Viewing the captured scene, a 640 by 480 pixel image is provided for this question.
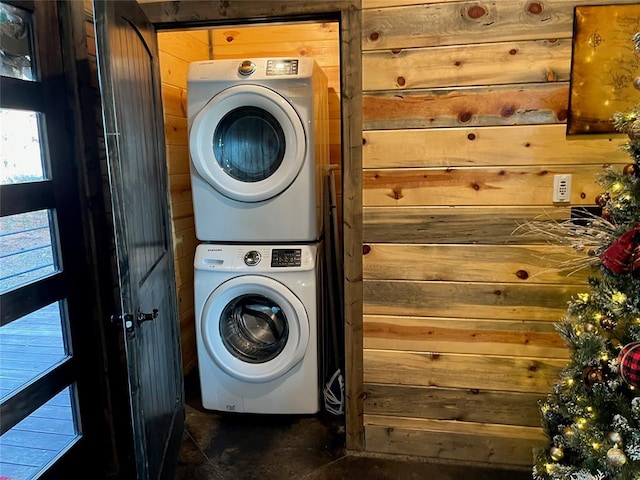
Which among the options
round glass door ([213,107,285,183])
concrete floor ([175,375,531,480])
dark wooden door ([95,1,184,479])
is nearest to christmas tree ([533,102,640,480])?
concrete floor ([175,375,531,480])

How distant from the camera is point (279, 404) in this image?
2.44 metres

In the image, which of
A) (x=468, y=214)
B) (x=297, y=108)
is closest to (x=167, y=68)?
(x=297, y=108)

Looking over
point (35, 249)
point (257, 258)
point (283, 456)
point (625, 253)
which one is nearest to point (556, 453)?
point (625, 253)

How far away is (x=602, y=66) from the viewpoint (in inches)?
66.9

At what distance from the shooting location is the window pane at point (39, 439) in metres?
1.66

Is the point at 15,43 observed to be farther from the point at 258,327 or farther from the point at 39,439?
the point at 258,327

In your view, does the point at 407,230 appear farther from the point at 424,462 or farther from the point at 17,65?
the point at 17,65

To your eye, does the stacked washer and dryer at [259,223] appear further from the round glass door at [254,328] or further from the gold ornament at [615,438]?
the gold ornament at [615,438]

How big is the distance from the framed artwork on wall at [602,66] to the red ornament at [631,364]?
90cm

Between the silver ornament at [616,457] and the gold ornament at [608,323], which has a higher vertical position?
the gold ornament at [608,323]

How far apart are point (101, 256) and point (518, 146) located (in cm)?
168

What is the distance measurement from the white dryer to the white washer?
4.9 inches

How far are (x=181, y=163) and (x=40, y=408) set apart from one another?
57.4 inches

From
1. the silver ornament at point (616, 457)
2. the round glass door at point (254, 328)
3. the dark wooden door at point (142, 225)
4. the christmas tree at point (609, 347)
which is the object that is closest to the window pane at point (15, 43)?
the dark wooden door at point (142, 225)
